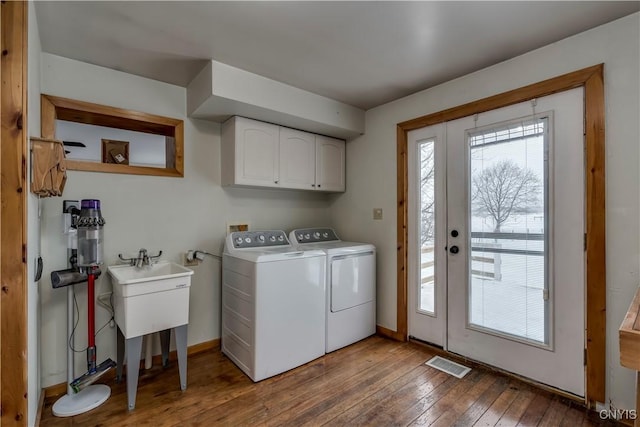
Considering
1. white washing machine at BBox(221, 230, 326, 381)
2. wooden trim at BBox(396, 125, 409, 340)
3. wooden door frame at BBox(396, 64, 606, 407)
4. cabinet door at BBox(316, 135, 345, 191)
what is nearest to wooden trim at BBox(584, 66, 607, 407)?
wooden door frame at BBox(396, 64, 606, 407)

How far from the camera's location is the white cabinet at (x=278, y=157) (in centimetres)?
258

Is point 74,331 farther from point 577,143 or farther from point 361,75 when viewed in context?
point 577,143

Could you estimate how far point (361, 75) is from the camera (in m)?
2.41

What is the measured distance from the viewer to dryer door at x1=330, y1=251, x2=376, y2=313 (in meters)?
2.66

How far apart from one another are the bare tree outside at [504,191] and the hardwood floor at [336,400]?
114 cm

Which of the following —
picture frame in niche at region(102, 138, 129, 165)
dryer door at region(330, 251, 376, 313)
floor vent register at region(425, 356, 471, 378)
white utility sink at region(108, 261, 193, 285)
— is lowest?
floor vent register at region(425, 356, 471, 378)

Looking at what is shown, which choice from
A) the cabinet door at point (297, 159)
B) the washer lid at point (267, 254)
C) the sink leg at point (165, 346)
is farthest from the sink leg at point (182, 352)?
the cabinet door at point (297, 159)

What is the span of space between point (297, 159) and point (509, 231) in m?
1.88

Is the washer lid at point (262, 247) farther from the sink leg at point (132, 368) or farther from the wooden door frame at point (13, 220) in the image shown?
the wooden door frame at point (13, 220)

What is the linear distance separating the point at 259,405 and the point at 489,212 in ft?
6.89

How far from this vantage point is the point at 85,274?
6.40 ft

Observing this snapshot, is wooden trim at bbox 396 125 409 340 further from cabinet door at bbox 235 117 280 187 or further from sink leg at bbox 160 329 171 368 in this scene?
sink leg at bbox 160 329 171 368

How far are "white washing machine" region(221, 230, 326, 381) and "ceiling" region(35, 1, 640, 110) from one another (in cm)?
142

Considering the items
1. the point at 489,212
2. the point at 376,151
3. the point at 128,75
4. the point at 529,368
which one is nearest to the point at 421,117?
the point at 376,151
